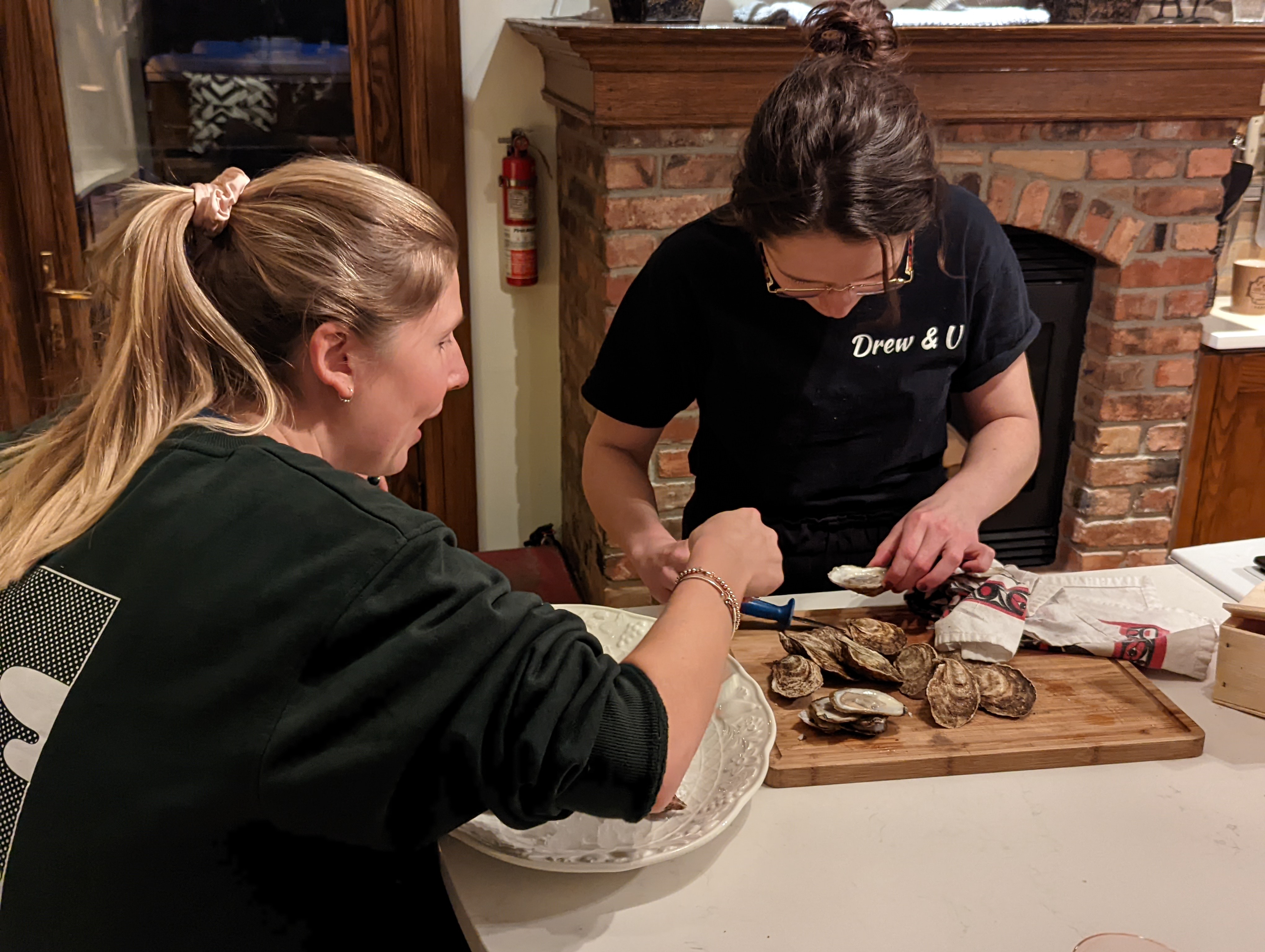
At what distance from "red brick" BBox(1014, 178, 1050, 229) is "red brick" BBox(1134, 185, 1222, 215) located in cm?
22

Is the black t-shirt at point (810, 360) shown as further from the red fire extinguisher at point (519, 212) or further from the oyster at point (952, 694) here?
the red fire extinguisher at point (519, 212)

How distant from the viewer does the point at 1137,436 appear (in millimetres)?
2660

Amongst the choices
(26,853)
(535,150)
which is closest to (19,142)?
(535,150)

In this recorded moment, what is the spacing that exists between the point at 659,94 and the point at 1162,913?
1.78 metres

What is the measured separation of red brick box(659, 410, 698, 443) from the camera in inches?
94.8

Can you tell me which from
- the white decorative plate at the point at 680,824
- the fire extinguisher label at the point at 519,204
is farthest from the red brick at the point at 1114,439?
the white decorative plate at the point at 680,824

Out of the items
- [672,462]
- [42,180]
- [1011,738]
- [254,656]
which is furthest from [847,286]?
[42,180]

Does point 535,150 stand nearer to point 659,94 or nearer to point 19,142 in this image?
point 659,94

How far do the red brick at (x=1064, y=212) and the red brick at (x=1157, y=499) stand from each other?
2.29 ft

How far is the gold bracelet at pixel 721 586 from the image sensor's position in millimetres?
1006

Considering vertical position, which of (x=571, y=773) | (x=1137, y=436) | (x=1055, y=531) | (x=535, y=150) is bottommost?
(x=1055, y=531)

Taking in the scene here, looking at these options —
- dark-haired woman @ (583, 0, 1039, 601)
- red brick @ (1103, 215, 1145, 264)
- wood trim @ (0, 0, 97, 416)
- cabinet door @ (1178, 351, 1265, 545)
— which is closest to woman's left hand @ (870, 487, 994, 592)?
dark-haired woman @ (583, 0, 1039, 601)

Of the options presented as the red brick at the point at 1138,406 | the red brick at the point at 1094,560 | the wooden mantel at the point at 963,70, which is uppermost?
the wooden mantel at the point at 963,70

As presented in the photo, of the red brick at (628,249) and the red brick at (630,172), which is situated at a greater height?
the red brick at (630,172)
